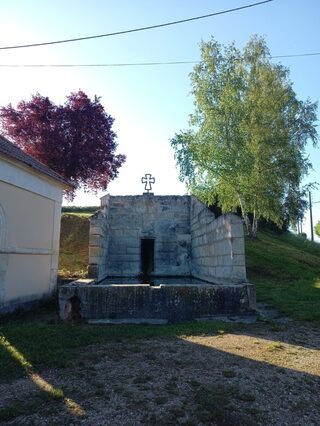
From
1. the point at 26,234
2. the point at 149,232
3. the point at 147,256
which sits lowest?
the point at 147,256

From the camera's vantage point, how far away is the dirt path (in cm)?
397

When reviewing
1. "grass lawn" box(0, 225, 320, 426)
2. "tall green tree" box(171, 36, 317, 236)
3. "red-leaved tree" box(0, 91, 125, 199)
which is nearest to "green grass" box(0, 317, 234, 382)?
"grass lawn" box(0, 225, 320, 426)

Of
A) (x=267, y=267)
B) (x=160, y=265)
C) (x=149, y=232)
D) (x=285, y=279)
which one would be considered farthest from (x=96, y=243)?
(x=267, y=267)

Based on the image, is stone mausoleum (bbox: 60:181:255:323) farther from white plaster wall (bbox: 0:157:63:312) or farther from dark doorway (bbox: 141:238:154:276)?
white plaster wall (bbox: 0:157:63:312)

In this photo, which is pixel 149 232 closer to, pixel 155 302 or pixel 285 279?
pixel 285 279

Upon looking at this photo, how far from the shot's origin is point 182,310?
8.60 m

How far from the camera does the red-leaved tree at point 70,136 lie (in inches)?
945

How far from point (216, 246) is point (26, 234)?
5.22 meters

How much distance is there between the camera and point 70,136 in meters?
24.7

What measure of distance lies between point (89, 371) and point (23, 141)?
2167 centimetres

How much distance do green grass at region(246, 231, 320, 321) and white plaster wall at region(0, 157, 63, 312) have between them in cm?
671

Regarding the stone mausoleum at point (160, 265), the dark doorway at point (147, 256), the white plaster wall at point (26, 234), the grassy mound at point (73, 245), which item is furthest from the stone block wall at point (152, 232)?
the white plaster wall at point (26, 234)

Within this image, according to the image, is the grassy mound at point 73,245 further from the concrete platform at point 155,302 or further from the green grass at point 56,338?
the green grass at point 56,338

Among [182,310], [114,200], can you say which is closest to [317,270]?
[114,200]
